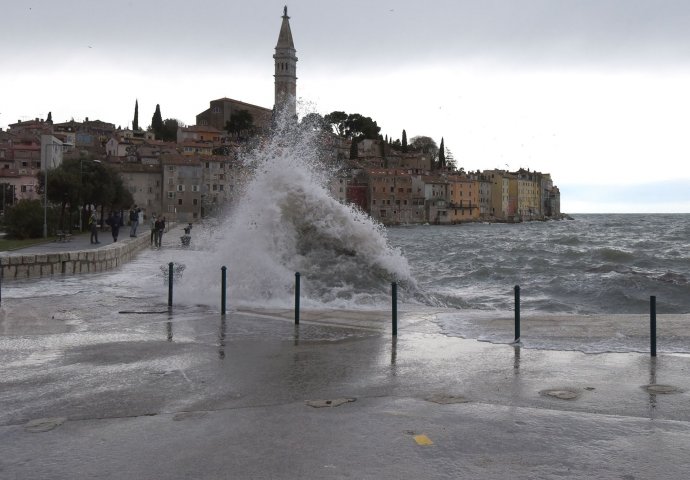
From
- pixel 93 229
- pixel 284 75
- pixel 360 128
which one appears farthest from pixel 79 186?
pixel 360 128

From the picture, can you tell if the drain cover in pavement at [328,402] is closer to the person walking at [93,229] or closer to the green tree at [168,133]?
the person walking at [93,229]

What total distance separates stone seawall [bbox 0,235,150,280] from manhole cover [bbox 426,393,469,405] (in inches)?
596

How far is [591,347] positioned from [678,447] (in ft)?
13.2

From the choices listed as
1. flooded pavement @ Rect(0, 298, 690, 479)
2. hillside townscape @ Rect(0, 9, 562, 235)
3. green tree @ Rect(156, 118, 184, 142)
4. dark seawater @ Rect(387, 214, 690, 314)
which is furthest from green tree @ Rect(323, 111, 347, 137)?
flooded pavement @ Rect(0, 298, 690, 479)

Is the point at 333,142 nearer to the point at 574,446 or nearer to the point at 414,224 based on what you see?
the point at 414,224

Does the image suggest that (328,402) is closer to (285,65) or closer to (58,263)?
(58,263)

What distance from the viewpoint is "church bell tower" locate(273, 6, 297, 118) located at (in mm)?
141337

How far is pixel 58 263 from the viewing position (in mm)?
19828

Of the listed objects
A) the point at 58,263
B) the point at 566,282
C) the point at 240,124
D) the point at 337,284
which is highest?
the point at 240,124

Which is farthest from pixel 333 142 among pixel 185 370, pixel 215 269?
pixel 185 370

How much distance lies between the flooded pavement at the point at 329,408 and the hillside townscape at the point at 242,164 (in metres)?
67.5

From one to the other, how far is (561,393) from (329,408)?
7.65 feet

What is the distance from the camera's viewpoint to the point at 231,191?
371 ft

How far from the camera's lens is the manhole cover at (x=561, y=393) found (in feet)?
20.9
